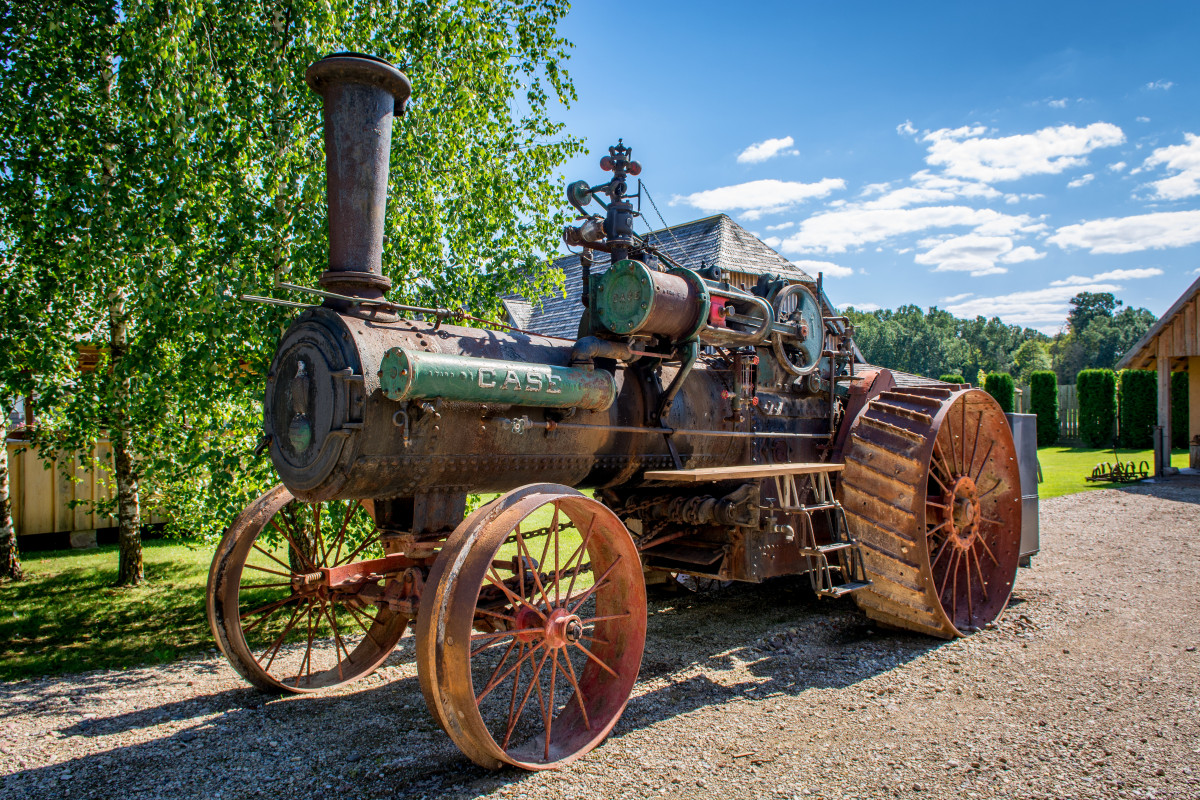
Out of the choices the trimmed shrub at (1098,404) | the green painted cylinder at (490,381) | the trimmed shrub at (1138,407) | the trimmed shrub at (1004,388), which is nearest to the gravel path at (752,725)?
the green painted cylinder at (490,381)

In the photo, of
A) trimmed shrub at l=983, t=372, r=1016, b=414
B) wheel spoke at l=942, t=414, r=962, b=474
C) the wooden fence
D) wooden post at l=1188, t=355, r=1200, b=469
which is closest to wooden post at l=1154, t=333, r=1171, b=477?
wooden post at l=1188, t=355, r=1200, b=469

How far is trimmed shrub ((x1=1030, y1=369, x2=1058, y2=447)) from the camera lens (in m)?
25.1

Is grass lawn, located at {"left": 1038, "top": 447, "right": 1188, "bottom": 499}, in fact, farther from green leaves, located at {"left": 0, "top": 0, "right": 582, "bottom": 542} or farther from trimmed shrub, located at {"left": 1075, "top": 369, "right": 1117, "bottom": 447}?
green leaves, located at {"left": 0, "top": 0, "right": 582, "bottom": 542}

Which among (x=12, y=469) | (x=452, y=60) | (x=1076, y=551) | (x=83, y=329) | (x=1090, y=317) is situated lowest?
(x=1076, y=551)

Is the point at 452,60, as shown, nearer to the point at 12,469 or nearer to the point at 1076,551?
the point at 12,469

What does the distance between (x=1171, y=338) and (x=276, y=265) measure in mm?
18214

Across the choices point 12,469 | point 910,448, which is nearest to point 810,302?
point 910,448

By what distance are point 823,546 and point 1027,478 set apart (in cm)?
282

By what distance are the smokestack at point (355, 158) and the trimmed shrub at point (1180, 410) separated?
25920mm

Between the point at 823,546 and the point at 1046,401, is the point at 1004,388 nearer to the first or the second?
the point at 1046,401

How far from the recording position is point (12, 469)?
379 inches

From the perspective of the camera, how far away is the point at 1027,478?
684 cm

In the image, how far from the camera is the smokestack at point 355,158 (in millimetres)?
3832

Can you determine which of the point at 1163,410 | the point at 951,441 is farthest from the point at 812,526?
the point at 1163,410
